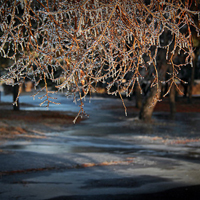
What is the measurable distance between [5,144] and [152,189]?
27.2 feet

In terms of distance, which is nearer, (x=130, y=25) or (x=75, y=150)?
(x=130, y=25)

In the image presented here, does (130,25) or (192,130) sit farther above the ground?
(130,25)

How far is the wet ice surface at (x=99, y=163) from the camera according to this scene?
9492mm

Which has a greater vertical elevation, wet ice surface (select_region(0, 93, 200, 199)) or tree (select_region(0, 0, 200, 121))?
tree (select_region(0, 0, 200, 121))

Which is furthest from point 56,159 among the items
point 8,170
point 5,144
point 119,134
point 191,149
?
point 119,134

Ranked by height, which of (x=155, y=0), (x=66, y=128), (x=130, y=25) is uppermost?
(x=155, y=0)

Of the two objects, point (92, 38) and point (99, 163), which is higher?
point (92, 38)

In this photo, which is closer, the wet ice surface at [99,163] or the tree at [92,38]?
the tree at [92,38]

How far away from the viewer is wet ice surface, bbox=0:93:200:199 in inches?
374

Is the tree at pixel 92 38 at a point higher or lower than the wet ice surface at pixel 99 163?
higher

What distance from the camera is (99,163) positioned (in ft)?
40.6

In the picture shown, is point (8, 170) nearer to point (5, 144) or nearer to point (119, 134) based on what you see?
point (5, 144)

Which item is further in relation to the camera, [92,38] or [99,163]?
[99,163]

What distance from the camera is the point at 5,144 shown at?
53.3 feet
